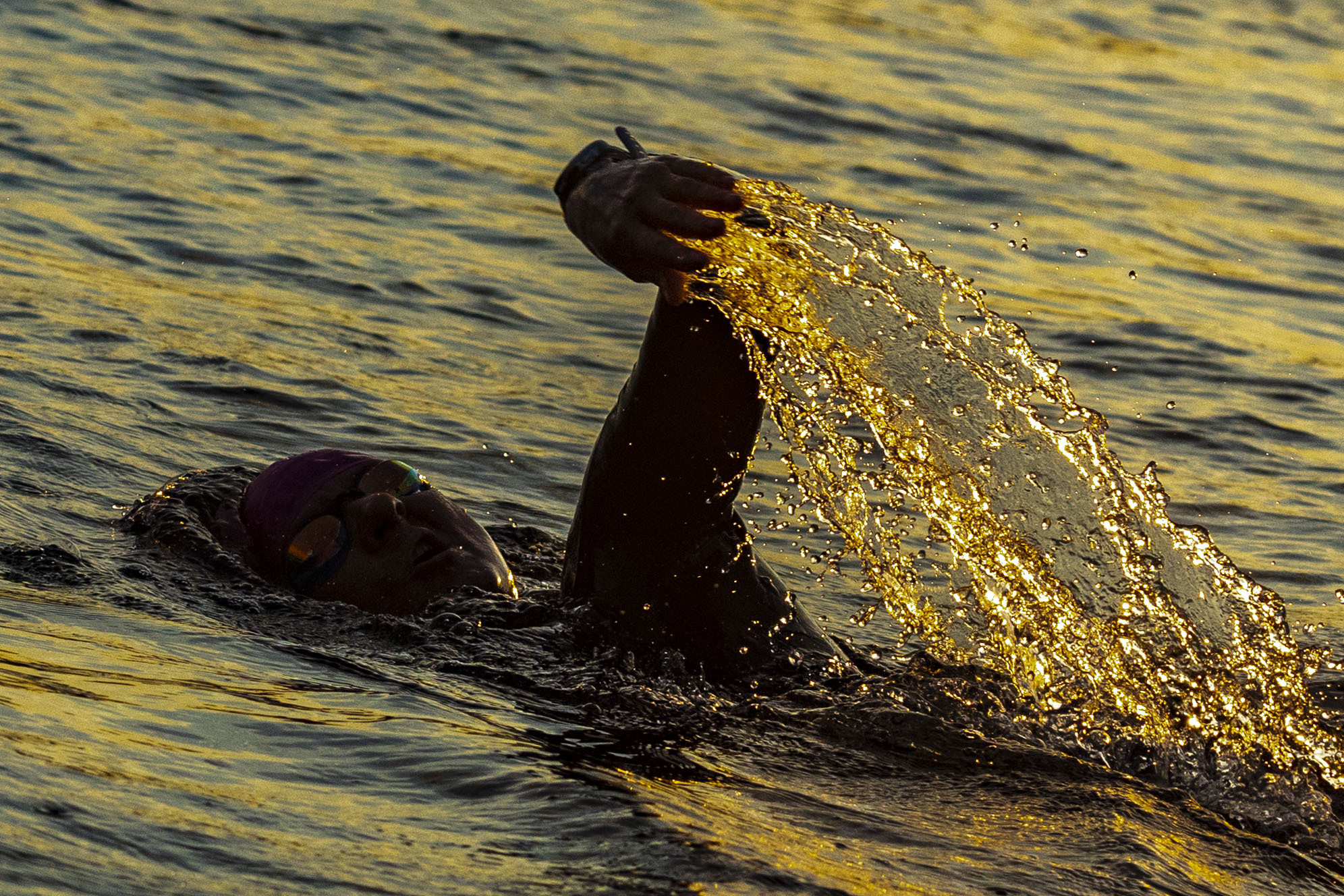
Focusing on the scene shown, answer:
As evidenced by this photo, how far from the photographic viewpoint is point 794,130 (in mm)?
12703

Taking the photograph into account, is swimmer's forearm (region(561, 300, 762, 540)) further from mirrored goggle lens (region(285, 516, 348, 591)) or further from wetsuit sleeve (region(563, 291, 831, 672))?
mirrored goggle lens (region(285, 516, 348, 591))

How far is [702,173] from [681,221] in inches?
5.3

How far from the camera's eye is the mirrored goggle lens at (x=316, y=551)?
5.04 m

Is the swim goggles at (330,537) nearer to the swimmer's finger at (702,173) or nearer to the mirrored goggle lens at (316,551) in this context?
the mirrored goggle lens at (316,551)

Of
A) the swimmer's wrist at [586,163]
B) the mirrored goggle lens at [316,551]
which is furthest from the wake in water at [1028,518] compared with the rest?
the mirrored goggle lens at [316,551]

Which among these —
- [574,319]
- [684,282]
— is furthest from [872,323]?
[574,319]

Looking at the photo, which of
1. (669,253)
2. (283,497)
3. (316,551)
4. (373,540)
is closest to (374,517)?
(373,540)

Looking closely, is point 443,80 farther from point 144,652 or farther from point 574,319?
point 144,652

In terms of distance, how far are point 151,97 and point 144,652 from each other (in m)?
7.62

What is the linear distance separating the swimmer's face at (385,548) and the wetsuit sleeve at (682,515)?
1.28ft

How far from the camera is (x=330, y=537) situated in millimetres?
5055

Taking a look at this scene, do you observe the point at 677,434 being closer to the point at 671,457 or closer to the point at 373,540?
the point at 671,457

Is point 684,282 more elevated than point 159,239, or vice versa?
point 684,282

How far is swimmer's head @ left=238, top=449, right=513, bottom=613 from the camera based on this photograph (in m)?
5.00
